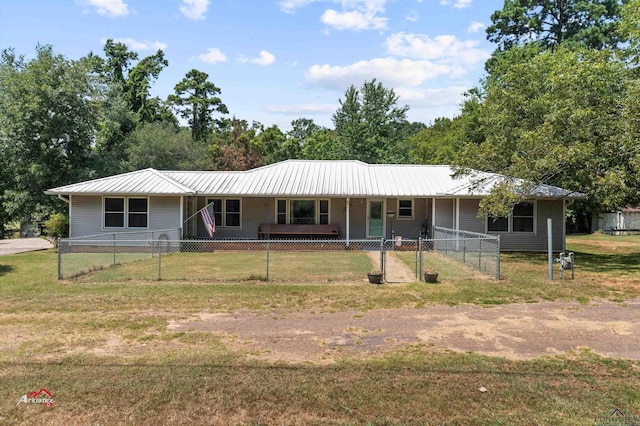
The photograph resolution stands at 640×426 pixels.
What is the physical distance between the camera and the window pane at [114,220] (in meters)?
18.8

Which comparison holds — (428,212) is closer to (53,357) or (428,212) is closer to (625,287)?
(625,287)

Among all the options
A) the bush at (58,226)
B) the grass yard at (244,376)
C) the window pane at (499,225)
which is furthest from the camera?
the bush at (58,226)

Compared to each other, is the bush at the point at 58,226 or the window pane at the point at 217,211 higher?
the window pane at the point at 217,211

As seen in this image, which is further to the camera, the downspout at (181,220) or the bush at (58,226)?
the bush at (58,226)

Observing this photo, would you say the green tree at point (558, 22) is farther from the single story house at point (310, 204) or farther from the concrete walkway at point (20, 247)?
the concrete walkway at point (20, 247)

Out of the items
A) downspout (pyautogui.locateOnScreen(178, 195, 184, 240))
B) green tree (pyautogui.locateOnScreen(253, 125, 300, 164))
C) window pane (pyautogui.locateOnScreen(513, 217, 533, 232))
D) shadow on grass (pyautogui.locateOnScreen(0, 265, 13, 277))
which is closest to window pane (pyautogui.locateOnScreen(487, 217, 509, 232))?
window pane (pyautogui.locateOnScreen(513, 217, 533, 232))

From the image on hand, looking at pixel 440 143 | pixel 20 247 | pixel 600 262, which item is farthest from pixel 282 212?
pixel 440 143

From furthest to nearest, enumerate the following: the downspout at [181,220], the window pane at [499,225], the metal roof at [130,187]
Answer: the window pane at [499,225] < the downspout at [181,220] < the metal roof at [130,187]

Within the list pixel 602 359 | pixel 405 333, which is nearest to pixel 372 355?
pixel 405 333

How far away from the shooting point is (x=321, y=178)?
21.7m

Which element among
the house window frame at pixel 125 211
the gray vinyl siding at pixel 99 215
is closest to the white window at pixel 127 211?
the house window frame at pixel 125 211

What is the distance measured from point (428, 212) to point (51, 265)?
15778 millimetres

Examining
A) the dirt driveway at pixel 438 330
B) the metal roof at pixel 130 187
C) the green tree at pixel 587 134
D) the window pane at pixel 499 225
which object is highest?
the green tree at pixel 587 134

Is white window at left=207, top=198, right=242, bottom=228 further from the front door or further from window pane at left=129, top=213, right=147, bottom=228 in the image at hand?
the front door
